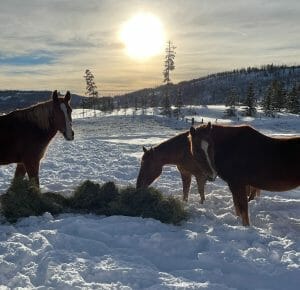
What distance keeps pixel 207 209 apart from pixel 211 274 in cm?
353

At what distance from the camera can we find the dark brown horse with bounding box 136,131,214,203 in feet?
30.7

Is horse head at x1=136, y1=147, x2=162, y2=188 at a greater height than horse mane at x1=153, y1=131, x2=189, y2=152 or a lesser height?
lesser

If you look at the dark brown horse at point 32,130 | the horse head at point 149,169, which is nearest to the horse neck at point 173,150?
the horse head at point 149,169

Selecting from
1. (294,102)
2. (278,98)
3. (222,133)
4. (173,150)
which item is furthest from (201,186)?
(294,102)

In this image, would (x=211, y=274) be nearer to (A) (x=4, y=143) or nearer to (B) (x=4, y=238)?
(B) (x=4, y=238)

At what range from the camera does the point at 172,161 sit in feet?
31.0

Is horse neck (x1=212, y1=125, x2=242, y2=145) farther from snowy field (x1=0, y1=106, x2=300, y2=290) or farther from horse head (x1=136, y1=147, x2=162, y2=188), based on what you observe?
horse head (x1=136, y1=147, x2=162, y2=188)

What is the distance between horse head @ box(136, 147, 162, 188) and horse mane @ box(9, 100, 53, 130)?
7.56ft

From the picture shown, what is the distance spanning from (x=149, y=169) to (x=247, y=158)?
2.67 metres

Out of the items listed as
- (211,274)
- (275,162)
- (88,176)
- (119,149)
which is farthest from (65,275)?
(119,149)

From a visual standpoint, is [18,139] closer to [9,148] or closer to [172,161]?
[9,148]

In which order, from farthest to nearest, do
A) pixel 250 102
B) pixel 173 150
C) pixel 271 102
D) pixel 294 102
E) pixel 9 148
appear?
1. pixel 294 102
2. pixel 250 102
3. pixel 271 102
4. pixel 173 150
5. pixel 9 148

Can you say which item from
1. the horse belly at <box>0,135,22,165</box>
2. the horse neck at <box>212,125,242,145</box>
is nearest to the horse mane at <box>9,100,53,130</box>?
the horse belly at <box>0,135,22,165</box>

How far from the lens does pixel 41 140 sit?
8.80 m
